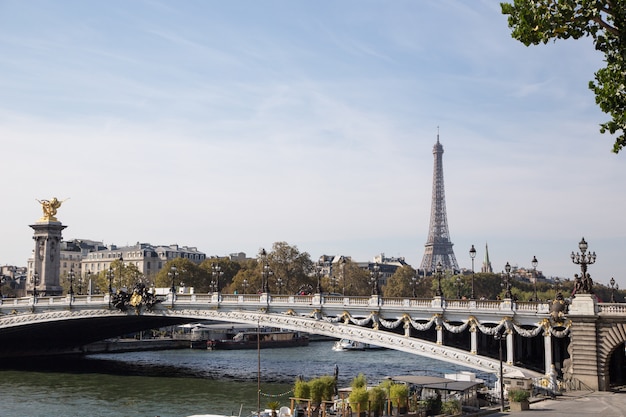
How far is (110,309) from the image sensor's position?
222 ft

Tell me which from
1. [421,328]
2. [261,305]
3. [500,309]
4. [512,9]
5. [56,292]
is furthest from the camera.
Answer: [56,292]

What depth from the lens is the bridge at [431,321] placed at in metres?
41.5

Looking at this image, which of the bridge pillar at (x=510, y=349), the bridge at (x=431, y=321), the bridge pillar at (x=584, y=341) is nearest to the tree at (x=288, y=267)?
the bridge at (x=431, y=321)

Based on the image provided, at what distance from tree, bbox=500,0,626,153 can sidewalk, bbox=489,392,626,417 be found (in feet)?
55.2

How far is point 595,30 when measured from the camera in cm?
1989

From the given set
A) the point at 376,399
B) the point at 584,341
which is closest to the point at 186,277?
the point at 584,341

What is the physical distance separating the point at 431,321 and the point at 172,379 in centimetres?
2671

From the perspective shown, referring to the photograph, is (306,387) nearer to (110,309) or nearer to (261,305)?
(261,305)

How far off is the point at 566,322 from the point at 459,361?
772cm

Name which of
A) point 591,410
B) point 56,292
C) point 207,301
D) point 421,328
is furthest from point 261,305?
point 56,292

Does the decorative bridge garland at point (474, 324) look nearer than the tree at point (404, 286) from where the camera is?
Yes

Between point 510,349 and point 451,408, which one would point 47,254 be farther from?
point 451,408

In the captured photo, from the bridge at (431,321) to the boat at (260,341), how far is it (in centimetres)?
2574

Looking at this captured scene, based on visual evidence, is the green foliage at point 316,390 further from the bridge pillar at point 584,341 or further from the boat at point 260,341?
the boat at point 260,341
